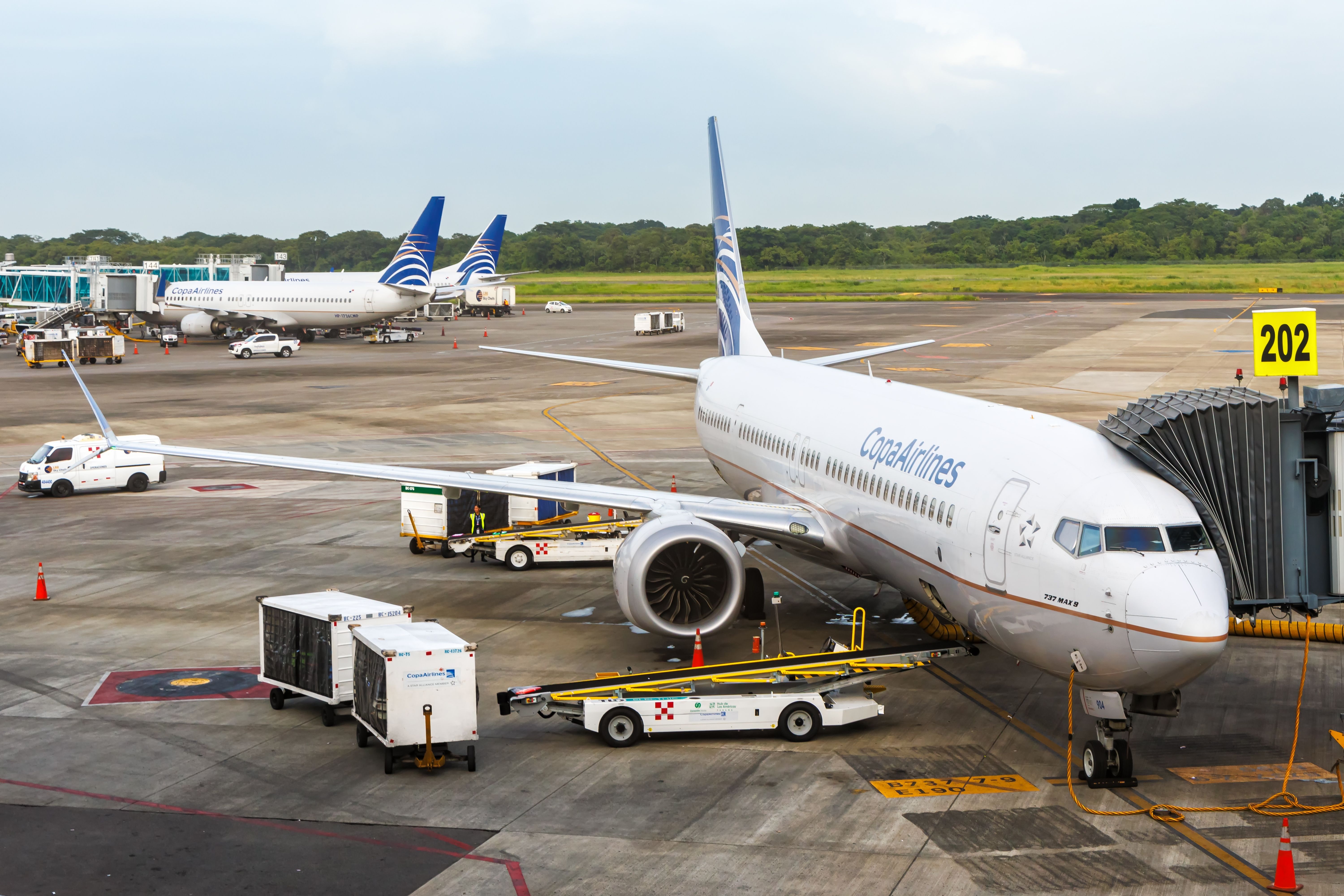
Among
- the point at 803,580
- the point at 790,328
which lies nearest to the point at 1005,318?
the point at 790,328

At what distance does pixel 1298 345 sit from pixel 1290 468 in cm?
208

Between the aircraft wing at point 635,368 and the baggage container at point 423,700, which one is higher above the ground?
the aircraft wing at point 635,368

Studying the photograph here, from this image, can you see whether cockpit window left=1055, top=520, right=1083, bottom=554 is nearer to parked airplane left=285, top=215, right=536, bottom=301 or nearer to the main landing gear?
the main landing gear

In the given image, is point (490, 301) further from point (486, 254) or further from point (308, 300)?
point (308, 300)

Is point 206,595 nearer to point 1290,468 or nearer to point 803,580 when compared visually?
point 803,580

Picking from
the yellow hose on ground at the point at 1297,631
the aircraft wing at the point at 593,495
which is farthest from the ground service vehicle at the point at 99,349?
the yellow hose on ground at the point at 1297,631

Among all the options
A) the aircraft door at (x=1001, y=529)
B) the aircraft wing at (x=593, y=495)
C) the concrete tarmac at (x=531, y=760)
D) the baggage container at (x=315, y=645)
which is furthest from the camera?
the aircraft wing at (x=593, y=495)

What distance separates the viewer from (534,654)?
902 inches

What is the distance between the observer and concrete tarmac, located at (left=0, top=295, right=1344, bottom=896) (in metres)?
14.2

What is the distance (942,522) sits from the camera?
1830 centimetres

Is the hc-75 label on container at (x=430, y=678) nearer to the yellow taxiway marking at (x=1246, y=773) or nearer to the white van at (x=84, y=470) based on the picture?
the yellow taxiway marking at (x=1246, y=773)

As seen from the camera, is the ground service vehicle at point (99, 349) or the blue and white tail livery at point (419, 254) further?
the blue and white tail livery at point (419, 254)

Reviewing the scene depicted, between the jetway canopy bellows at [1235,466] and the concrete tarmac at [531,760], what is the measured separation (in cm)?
292

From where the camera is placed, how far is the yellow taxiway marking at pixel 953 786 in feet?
53.5
